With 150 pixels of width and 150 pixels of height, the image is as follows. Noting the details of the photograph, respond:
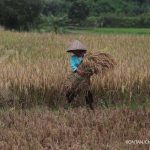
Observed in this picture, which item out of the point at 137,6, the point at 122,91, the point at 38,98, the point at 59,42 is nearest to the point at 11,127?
the point at 38,98

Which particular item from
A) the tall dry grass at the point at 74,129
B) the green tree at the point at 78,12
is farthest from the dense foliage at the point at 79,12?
the tall dry grass at the point at 74,129

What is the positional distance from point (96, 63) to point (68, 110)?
0.89 meters

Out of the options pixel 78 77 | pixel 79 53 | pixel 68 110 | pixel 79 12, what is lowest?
pixel 68 110

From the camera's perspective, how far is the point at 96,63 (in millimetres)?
8805

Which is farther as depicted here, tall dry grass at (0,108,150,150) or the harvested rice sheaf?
the harvested rice sheaf

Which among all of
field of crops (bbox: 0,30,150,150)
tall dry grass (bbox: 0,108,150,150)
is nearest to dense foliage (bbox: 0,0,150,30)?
field of crops (bbox: 0,30,150,150)

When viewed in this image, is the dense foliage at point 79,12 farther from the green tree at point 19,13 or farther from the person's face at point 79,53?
the person's face at point 79,53

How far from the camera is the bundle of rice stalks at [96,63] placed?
873cm

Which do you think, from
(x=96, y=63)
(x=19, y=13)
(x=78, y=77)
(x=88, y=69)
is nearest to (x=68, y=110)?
(x=78, y=77)

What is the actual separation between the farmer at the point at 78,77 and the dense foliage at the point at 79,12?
1442 inches

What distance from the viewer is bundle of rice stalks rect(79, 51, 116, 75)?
344 inches

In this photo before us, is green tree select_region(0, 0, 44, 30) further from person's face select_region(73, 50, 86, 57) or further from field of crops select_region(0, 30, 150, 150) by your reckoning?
person's face select_region(73, 50, 86, 57)

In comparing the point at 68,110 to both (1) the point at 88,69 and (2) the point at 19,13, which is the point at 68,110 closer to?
(1) the point at 88,69

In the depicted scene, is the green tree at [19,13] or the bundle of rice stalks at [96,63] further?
the green tree at [19,13]
